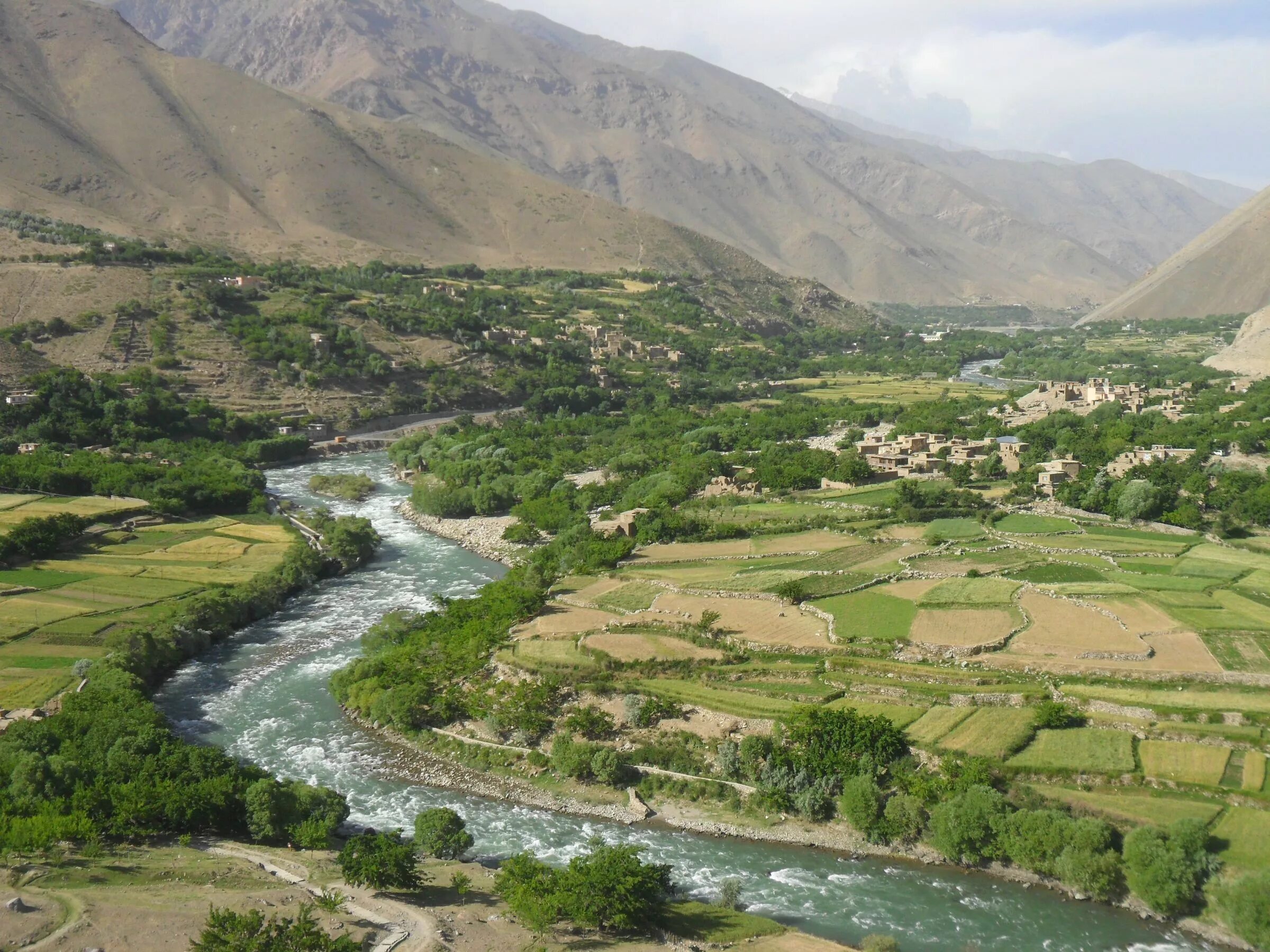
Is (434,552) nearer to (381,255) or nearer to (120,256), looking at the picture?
(120,256)

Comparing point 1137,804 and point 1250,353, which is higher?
point 1250,353

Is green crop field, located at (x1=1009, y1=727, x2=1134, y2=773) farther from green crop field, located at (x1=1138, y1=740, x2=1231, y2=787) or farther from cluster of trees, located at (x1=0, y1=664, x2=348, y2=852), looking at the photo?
cluster of trees, located at (x1=0, y1=664, x2=348, y2=852)

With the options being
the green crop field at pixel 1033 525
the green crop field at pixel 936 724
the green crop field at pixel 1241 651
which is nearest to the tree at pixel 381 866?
the green crop field at pixel 936 724

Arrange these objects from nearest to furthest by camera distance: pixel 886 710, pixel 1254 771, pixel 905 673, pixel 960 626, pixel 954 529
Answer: pixel 1254 771 → pixel 886 710 → pixel 905 673 → pixel 960 626 → pixel 954 529

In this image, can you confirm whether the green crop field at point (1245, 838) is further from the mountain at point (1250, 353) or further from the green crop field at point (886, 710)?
the mountain at point (1250, 353)

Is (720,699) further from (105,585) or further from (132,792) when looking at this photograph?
(105,585)

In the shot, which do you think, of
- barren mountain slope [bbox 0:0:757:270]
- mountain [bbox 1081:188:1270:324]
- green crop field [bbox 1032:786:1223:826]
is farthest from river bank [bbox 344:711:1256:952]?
mountain [bbox 1081:188:1270:324]

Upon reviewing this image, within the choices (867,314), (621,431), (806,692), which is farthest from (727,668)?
(867,314)

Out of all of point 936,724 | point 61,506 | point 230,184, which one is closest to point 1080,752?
point 936,724
